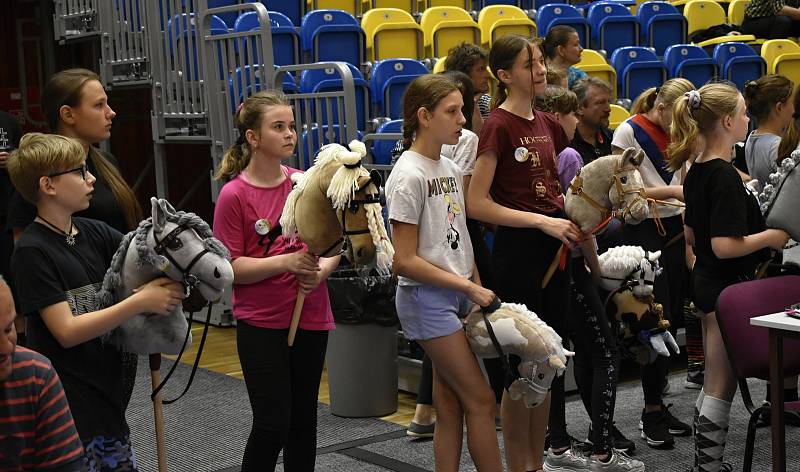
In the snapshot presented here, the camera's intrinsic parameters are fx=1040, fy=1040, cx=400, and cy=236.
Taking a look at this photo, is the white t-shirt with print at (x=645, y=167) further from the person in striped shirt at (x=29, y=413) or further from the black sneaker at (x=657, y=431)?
the person in striped shirt at (x=29, y=413)

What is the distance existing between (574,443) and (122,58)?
15.7ft

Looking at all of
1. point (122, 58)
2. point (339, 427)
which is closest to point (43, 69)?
point (122, 58)

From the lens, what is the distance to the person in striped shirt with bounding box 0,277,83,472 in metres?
2.16

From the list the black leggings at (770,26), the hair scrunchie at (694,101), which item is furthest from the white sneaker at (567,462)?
the black leggings at (770,26)

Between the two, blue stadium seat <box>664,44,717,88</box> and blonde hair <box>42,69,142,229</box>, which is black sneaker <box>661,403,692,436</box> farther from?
blue stadium seat <box>664,44,717,88</box>

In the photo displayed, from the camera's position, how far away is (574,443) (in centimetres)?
440

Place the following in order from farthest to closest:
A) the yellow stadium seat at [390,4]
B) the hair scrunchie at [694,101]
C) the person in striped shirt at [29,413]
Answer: the yellow stadium seat at [390,4]
the hair scrunchie at [694,101]
the person in striped shirt at [29,413]

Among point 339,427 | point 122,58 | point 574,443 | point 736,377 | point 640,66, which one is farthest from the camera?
point 640,66

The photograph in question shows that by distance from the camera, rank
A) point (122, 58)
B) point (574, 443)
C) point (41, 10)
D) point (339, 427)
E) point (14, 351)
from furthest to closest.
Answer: point (41, 10), point (122, 58), point (339, 427), point (574, 443), point (14, 351)

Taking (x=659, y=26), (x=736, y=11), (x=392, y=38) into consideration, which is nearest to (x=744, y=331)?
(x=392, y=38)

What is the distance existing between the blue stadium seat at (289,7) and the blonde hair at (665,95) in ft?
13.9

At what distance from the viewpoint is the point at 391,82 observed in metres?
7.00

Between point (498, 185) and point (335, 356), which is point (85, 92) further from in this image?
point (335, 356)

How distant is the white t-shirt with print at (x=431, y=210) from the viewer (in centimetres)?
319
